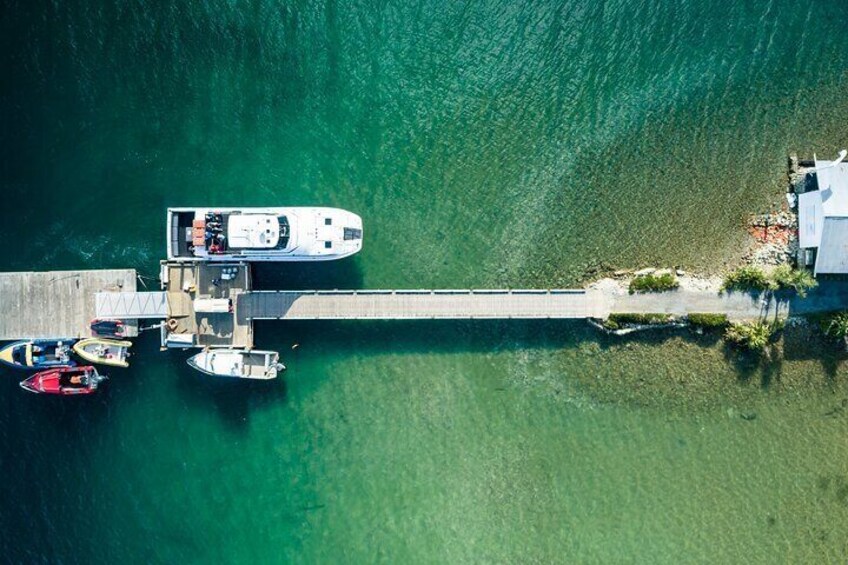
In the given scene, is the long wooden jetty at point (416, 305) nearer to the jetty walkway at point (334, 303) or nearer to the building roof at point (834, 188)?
the jetty walkway at point (334, 303)

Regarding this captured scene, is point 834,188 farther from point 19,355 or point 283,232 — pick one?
point 19,355

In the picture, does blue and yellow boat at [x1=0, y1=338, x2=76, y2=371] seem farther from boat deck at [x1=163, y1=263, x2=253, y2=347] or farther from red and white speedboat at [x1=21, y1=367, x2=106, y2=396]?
boat deck at [x1=163, y1=263, x2=253, y2=347]

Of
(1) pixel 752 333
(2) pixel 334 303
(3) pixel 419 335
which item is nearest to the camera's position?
(1) pixel 752 333

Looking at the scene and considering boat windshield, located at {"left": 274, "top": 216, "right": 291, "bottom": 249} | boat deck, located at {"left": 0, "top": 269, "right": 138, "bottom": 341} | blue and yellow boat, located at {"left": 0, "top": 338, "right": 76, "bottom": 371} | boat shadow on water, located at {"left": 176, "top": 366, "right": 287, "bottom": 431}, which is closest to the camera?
boat windshield, located at {"left": 274, "top": 216, "right": 291, "bottom": 249}

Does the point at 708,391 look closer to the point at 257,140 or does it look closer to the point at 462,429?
the point at 462,429

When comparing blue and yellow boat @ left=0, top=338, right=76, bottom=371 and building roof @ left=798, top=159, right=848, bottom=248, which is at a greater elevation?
building roof @ left=798, top=159, right=848, bottom=248

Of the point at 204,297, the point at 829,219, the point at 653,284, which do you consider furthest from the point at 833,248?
the point at 204,297

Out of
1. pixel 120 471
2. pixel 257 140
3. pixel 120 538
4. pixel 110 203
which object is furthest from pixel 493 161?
pixel 120 538

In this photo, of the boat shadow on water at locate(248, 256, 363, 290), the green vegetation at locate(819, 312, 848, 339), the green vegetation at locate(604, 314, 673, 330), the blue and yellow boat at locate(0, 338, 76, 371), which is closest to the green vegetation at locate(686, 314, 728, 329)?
the green vegetation at locate(604, 314, 673, 330)
